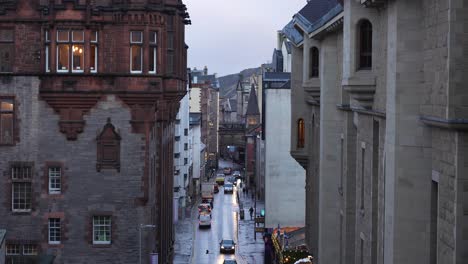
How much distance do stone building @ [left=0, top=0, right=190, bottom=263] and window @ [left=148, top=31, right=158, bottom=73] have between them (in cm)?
6

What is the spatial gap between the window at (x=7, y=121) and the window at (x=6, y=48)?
1.87 meters

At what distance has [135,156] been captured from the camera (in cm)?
4278

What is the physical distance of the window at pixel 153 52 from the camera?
43125 millimetres

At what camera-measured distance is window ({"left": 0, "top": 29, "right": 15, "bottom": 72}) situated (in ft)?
141

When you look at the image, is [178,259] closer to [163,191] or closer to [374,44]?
[163,191]

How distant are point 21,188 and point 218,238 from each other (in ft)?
143

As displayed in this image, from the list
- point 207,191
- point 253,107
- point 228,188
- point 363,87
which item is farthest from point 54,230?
point 253,107

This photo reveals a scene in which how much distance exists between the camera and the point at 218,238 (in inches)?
3346

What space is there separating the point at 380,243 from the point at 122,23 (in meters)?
24.2

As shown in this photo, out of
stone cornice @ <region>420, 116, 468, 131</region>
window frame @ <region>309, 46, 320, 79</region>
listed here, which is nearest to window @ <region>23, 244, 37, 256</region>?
window frame @ <region>309, 46, 320, 79</region>

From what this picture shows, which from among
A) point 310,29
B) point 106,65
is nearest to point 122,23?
point 106,65

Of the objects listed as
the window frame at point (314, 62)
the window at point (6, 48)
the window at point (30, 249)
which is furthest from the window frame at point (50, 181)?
the window frame at point (314, 62)

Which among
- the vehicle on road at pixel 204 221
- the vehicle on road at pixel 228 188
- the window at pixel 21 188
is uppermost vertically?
the window at pixel 21 188

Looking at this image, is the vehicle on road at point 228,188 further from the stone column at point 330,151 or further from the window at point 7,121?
the stone column at point 330,151
